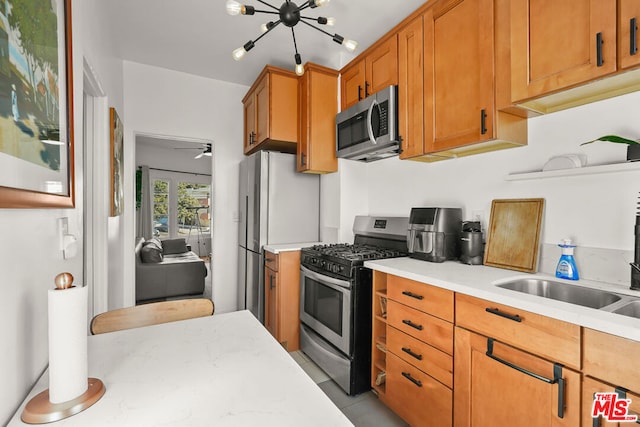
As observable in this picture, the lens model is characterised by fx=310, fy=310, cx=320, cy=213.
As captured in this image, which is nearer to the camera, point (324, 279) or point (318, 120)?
point (324, 279)

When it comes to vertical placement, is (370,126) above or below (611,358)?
above

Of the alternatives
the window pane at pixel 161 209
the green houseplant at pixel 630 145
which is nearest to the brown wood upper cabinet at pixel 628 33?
the green houseplant at pixel 630 145

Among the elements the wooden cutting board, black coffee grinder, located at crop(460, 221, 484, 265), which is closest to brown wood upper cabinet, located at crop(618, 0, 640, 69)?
the wooden cutting board

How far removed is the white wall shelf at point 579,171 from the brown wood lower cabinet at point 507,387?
36.4 inches

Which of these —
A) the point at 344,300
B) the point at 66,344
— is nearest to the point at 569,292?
the point at 344,300

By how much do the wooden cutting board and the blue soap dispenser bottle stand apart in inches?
4.6

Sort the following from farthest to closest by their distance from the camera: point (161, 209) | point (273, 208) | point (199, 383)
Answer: point (161, 209), point (273, 208), point (199, 383)

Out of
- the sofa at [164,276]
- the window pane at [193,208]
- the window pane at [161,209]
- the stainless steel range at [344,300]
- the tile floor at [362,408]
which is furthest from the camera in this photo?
the window pane at [193,208]

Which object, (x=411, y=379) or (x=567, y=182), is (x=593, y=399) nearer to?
(x=411, y=379)

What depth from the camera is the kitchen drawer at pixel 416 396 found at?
4.98ft

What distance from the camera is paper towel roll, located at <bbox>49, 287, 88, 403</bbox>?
62 cm

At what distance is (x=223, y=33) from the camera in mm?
2736

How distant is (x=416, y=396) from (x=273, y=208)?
196cm

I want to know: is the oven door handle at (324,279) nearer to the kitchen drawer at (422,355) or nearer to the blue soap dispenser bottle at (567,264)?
the kitchen drawer at (422,355)
